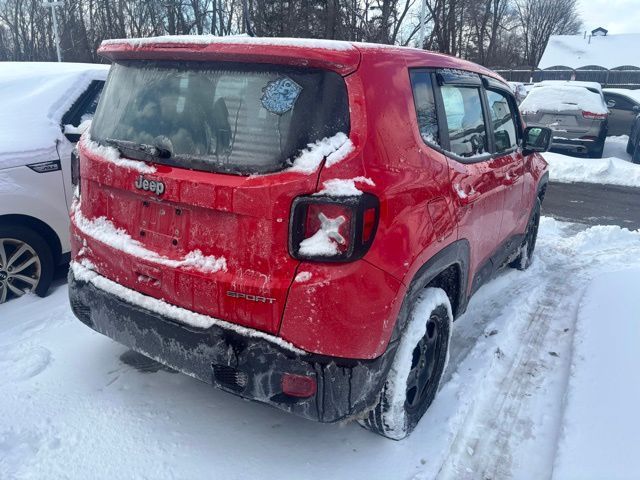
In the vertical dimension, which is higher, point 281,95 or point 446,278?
point 281,95

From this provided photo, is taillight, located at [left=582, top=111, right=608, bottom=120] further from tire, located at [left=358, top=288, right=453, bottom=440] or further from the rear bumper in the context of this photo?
the rear bumper

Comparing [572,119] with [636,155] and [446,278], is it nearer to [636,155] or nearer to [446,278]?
[636,155]

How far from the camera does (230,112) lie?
7.11 ft

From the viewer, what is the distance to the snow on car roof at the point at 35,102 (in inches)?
149

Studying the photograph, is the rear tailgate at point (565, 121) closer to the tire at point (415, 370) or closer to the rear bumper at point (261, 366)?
the tire at point (415, 370)

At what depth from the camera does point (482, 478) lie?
2434mm

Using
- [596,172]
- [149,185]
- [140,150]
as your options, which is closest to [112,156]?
[140,150]

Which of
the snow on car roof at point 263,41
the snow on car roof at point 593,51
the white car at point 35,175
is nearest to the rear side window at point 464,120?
the snow on car roof at point 263,41

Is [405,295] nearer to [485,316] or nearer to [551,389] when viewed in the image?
[551,389]

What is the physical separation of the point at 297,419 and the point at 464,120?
1.93 metres

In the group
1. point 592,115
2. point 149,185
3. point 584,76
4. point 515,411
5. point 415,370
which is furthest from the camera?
point 584,76

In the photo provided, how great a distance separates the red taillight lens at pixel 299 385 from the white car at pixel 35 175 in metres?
2.61

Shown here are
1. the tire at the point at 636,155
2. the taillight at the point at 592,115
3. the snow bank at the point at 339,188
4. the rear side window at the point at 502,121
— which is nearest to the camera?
the snow bank at the point at 339,188

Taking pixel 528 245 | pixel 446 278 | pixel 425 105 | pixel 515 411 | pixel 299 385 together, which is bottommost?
pixel 515 411
